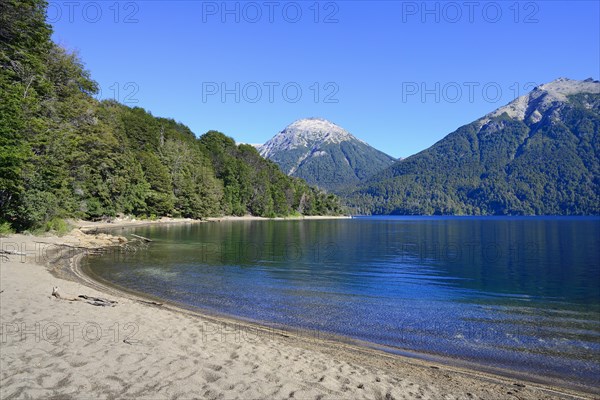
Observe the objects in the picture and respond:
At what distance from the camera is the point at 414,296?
21000 millimetres

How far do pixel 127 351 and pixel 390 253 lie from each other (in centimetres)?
3661

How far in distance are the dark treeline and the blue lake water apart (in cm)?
1044

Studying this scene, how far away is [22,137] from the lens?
30875mm

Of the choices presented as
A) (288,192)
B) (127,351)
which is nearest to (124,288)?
(127,351)

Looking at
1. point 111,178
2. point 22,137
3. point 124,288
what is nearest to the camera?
point 124,288

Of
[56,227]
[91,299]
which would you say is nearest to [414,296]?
[91,299]

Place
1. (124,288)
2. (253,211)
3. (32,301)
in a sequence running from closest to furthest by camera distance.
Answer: (32,301)
(124,288)
(253,211)

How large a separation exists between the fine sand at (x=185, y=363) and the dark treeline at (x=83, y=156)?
74.3ft

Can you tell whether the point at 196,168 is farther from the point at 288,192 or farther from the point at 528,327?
the point at 528,327

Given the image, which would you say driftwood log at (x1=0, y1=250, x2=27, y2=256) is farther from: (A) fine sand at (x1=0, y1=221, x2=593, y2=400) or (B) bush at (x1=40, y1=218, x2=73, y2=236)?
(A) fine sand at (x1=0, y1=221, x2=593, y2=400)

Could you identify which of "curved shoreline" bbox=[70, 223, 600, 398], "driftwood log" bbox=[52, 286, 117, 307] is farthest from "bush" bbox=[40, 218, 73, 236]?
"driftwood log" bbox=[52, 286, 117, 307]

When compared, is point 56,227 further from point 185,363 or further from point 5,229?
point 185,363

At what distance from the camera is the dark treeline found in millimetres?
31750

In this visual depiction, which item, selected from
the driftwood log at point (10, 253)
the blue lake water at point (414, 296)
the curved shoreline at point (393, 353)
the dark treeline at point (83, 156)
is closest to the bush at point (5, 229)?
the dark treeline at point (83, 156)
